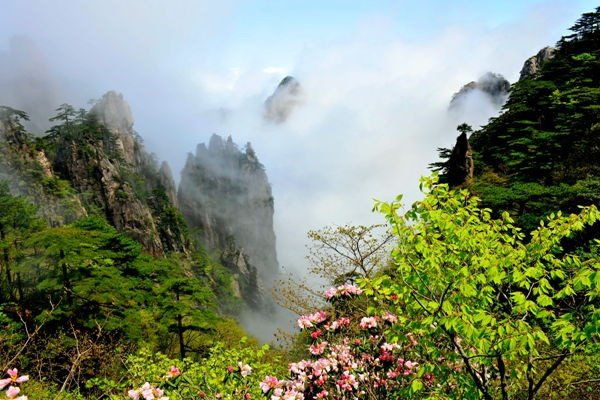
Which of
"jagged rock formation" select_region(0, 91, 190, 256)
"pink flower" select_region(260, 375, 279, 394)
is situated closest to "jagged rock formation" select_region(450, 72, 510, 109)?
"jagged rock formation" select_region(0, 91, 190, 256)

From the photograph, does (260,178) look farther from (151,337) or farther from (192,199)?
(151,337)

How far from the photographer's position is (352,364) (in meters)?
5.30

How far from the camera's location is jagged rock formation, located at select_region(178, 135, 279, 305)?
9569cm

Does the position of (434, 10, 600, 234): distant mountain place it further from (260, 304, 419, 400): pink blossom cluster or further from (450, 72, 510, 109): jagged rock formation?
(450, 72, 510, 109): jagged rock formation

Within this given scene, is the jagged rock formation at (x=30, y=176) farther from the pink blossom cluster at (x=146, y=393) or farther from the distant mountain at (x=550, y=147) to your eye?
the pink blossom cluster at (x=146, y=393)

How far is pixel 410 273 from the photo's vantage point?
4.98 metres

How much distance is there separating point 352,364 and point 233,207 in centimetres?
10559

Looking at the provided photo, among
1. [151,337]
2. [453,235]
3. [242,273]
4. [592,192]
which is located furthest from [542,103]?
[242,273]

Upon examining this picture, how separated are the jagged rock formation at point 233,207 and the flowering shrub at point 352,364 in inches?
3429

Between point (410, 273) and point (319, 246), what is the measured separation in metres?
10.6

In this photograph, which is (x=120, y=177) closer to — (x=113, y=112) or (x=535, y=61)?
(x=113, y=112)

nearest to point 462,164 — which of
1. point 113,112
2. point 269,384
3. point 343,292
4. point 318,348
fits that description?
point 343,292

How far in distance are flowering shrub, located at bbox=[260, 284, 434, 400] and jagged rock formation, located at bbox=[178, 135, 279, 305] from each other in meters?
87.1

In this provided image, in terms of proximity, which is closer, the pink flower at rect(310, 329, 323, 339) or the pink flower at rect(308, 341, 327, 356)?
the pink flower at rect(308, 341, 327, 356)
